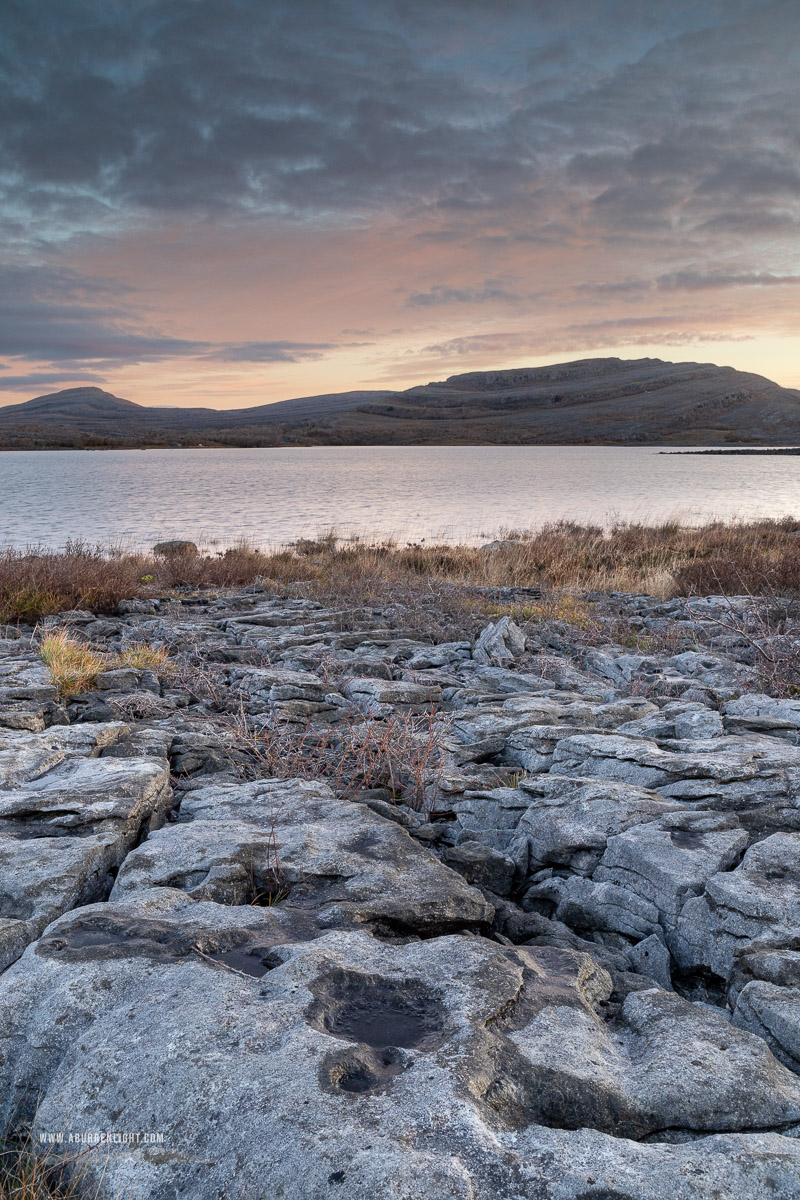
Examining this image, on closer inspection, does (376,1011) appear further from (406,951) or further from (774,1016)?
(774,1016)

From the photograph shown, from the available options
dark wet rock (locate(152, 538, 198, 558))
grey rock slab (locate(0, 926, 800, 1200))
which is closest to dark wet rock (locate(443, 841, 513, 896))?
grey rock slab (locate(0, 926, 800, 1200))

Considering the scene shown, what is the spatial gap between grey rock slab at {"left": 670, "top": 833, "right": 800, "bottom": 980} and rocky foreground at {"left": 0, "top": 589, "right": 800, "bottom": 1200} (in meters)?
0.01

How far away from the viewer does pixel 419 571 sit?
1900 centimetres

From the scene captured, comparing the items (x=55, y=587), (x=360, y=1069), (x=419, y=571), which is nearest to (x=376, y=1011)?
(x=360, y=1069)

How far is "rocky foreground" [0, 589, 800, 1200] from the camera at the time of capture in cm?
184

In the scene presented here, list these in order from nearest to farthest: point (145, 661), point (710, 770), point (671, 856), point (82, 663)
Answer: point (671, 856) < point (710, 770) < point (82, 663) < point (145, 661)

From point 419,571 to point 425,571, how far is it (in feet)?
0.76

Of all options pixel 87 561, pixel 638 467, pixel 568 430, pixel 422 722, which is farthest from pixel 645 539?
pixel 568 430

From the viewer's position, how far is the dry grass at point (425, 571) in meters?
12.8

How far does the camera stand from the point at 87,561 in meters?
15.2

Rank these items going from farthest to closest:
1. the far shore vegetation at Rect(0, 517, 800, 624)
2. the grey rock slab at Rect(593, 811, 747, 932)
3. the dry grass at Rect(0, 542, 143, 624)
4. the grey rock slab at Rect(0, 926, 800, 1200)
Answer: the far shore vegetation at Rect(0, 517, 800, 624), the dry grass at Rect(0, 542, 143, 624), the grey rock slab at Rect(593, 811, 747, 932), the grey rock slab at Rect(0, 926, 800, 1200)

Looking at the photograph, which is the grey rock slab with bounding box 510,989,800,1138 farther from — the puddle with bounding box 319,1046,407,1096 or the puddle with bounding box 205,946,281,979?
the puddle with bounding box 205,946,281,979

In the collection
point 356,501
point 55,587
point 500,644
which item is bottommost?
point 500,644

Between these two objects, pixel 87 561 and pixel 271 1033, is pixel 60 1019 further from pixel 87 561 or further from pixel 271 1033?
pixel 87 561
